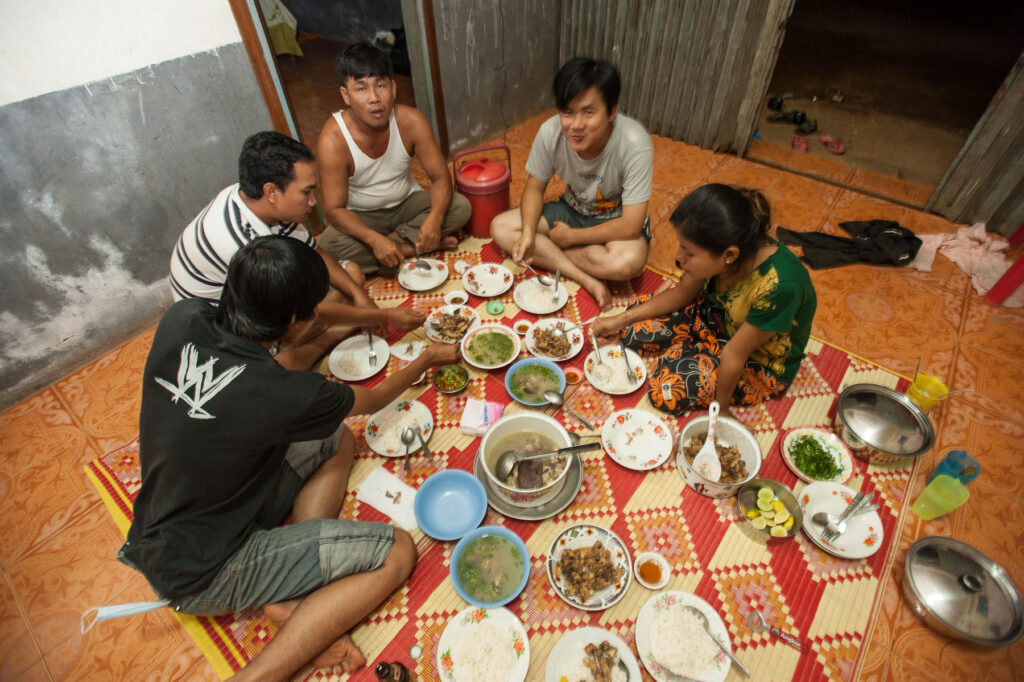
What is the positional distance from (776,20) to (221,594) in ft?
17.0

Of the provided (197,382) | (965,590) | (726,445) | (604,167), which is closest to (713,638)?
(726,445)

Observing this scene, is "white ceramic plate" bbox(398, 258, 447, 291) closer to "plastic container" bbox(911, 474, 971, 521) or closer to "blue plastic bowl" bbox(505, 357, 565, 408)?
"blue plastic bowl" bbox(505, 357, 565, 408)

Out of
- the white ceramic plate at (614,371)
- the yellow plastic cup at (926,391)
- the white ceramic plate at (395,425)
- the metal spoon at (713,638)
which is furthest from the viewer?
the white ceramic plate at (614,371)

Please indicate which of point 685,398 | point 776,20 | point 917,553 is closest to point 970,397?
point 917,553

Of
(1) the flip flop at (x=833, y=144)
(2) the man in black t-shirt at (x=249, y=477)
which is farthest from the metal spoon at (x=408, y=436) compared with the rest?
(1) the flip flop at (x=833, y=144)

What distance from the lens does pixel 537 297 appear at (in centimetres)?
301

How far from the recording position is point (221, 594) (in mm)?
1604

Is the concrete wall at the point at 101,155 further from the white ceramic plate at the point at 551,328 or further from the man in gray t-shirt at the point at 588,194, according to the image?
the white ceramic plate at the point at 551,328

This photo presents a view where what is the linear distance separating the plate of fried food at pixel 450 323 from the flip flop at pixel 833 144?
13.7 ft

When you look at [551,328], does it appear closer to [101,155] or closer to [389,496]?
[389,496]

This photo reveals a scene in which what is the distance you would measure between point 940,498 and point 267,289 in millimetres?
2773

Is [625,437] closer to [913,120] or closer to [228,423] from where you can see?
[228,423]

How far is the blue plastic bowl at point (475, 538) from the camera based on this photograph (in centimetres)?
172

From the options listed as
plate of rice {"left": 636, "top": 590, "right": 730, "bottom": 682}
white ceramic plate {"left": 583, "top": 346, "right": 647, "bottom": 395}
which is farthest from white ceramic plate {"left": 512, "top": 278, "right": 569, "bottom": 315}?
plate of rice {"left": 636, "top": 590, "right": 730, "bottom": 682}
